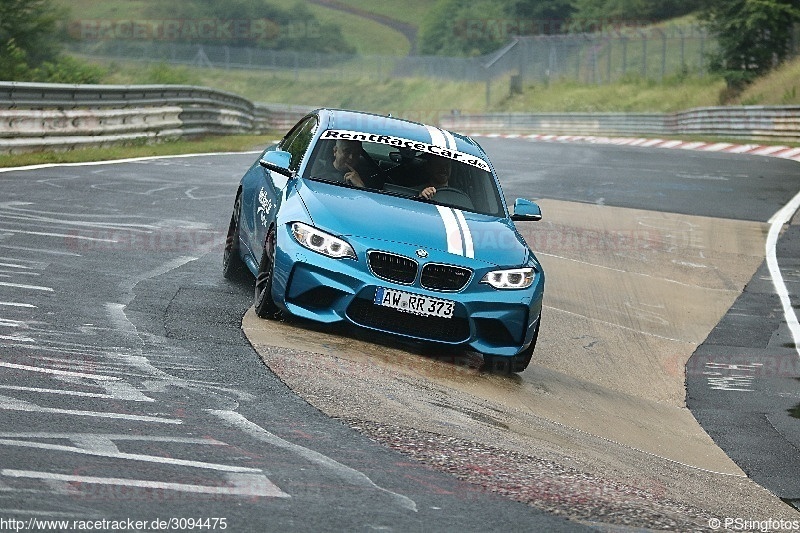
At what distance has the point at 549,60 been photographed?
68.9 m

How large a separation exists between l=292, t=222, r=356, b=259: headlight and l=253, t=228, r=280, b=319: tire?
301mm

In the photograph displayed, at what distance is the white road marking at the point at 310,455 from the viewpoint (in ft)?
17.9

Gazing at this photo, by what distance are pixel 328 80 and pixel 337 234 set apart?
88.7m

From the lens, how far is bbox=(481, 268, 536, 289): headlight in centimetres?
900

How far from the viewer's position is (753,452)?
28.5ft

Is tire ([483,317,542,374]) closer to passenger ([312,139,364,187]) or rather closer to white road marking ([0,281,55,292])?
passenger ([312,139,364,187])

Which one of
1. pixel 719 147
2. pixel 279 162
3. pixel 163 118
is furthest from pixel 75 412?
pixel 719 147

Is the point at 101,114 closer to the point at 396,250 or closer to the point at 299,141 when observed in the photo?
the point at 299,141

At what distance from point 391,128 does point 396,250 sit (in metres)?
2.23

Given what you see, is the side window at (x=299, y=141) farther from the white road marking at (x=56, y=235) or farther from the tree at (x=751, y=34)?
the tree at (x=751, y=34)

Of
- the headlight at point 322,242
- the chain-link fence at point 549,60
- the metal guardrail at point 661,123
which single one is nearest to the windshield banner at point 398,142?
the headlight at point 322,242

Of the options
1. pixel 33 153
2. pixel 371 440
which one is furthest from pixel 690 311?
pixel 33 153

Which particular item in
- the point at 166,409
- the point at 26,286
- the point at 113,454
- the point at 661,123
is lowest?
the point at 661,123

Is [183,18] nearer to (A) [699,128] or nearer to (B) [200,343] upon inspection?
(A) [699,128]
